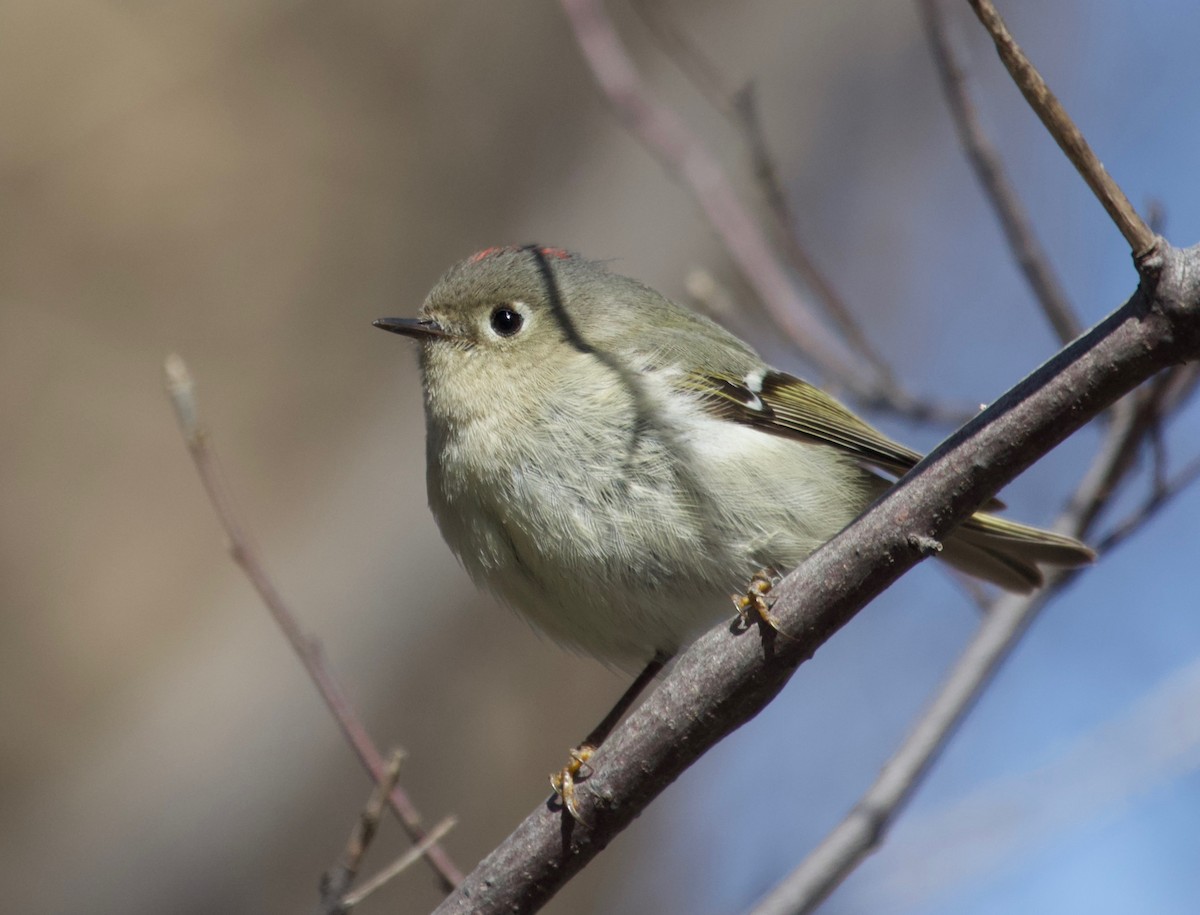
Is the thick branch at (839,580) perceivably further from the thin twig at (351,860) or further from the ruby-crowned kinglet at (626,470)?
the ruby-crowned kinglet at (626,470)

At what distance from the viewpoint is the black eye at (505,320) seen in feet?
9.07

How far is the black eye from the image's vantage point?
2.77m

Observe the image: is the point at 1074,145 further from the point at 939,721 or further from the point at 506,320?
the point at 506,320

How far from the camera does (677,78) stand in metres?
4.87

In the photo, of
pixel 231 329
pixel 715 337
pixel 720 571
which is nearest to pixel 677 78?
pixel 231 329

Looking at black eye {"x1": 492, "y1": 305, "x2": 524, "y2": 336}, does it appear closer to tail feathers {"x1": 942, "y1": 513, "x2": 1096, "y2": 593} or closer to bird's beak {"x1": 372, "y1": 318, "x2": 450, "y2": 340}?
bird's beak {"x1": 372, "y1": 318, "x2": 450, "y2": 340}

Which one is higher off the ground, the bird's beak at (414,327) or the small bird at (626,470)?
the bird's beak at (414,327)

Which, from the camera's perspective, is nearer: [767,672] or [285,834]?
[767,672]

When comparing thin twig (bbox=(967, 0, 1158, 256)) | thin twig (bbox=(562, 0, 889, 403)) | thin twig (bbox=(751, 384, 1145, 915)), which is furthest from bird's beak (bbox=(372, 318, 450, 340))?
thin twig (bbox=(967, 0, 1158, 256))

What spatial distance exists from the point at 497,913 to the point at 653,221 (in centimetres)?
313

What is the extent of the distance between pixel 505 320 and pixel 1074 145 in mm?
1563

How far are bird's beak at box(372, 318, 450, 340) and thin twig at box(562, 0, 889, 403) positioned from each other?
2.01 feet

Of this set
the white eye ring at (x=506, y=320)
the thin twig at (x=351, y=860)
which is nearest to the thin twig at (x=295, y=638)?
the thin twig at (x=351, y=860)

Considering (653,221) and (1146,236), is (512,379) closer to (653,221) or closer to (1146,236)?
(1146,236)
